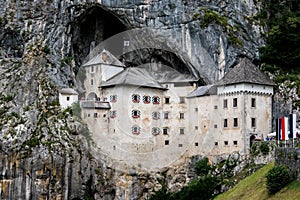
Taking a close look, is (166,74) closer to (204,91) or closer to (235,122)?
(204,91)

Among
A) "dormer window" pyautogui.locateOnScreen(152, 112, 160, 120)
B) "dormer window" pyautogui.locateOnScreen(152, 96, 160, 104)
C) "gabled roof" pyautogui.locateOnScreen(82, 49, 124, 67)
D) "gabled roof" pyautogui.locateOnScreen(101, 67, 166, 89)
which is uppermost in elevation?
"gabled roof" pyautogui.locateOnScreen(82, 49, 124, 67)

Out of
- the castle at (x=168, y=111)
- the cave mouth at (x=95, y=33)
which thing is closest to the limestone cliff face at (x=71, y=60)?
the cave mouth at (x=95, y=33)

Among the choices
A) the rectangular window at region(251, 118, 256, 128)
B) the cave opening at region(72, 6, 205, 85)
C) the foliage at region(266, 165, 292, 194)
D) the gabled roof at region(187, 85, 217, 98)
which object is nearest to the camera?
the foliage at region(266, 165, 292, 194)

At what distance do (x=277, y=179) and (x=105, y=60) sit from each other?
127 feet

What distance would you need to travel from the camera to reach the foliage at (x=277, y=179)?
44000mm

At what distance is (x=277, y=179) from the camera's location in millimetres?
44094

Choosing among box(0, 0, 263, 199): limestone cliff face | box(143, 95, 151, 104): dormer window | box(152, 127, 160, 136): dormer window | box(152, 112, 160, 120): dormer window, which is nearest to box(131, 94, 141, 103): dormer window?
box(143, 95, 151, 104): dormer window

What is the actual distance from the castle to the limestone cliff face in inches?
83.3

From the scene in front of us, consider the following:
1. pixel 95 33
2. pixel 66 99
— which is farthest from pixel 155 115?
pixel 95 33

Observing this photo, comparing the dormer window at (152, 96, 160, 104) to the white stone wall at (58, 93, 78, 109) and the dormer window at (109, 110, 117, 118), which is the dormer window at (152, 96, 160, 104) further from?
the white stone wall at (58, 93, 78, 109)

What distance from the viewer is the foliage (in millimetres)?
44000

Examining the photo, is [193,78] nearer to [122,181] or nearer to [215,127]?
[215,127]

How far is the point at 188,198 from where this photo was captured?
64000 mm

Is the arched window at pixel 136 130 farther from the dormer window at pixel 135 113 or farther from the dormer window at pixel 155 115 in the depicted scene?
the dormer window at pixel 155 115
